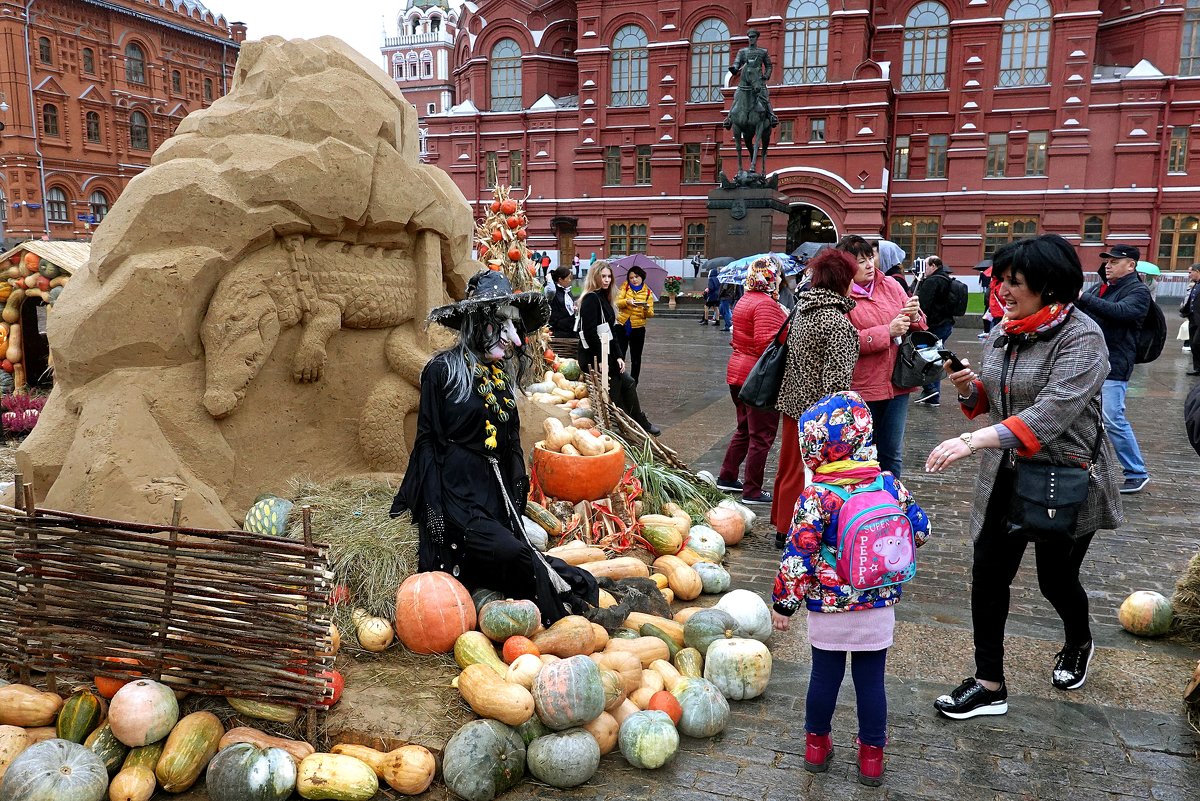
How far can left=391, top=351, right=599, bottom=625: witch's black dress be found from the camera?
4035 millimetres

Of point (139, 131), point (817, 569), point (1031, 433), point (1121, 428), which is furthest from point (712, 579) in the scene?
point (139, 131)

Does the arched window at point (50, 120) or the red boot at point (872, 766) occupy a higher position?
the arched window at point (50, 120)

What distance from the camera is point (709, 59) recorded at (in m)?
34.4

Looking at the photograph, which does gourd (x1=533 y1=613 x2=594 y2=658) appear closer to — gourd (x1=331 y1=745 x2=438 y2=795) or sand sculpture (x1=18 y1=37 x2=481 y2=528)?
gourd (x1=331 y1=745 x2=438 y2=795)

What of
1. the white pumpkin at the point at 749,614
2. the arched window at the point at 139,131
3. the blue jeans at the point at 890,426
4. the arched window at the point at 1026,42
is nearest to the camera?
the white pumpkin at the point at 749,614

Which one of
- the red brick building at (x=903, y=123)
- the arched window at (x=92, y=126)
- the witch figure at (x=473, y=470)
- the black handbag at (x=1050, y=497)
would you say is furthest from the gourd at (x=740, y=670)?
the arched window at (x=92, y=126)

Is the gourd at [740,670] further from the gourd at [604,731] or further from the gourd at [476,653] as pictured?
the gourd at [476,653]

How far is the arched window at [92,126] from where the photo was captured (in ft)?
130

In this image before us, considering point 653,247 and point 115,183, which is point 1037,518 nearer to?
point 653,247

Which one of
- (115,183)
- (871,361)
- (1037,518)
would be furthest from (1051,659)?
(115,183)

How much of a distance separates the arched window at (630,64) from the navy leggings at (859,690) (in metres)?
35.0

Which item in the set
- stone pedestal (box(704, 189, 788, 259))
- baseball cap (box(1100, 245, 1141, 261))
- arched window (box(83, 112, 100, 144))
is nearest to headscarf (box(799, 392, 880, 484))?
baseball cap (box(1100, 245, 1141, 261))

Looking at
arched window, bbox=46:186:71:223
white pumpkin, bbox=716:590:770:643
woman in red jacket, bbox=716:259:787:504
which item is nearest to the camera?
white pumpkin, bbox=716:590:770:643

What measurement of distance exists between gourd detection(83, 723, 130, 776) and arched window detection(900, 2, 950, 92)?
35375 millimetres
